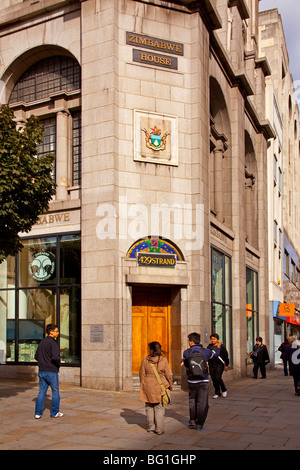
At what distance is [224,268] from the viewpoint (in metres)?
23.0

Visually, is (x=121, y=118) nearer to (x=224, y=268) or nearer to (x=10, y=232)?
(x=10, y=232)

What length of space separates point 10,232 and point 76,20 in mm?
9663

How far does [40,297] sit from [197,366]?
9426mm

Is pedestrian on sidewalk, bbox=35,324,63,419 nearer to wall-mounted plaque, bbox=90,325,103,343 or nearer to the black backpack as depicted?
the black backpack

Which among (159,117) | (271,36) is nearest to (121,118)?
(159,117)

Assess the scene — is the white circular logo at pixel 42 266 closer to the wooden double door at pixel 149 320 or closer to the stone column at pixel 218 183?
the wooden double door at pixel 149 320

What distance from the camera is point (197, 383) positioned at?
10.6 metres

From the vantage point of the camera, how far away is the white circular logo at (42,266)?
18.6 meters

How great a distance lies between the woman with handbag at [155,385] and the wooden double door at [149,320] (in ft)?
24.0

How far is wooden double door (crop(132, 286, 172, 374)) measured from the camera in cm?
1750

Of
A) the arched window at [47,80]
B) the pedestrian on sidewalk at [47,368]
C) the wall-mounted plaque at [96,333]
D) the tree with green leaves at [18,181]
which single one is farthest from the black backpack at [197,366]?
the arched window at [47,80]

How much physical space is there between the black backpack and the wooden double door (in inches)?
271

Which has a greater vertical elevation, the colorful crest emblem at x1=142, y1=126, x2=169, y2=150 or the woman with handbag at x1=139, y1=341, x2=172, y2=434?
the colorful crest emblem at x1=142, y1=126, x2=169, y2=150

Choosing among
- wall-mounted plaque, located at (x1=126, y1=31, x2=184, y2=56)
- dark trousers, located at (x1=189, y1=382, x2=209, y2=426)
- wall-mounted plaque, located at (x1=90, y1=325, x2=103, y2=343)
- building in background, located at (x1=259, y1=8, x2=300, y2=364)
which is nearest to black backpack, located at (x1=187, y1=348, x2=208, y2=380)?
dark trousers, located at (x1=189, y1=382, x2=209, y2=426)
